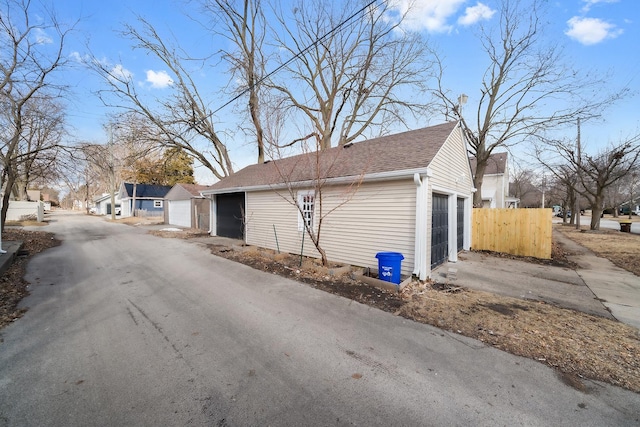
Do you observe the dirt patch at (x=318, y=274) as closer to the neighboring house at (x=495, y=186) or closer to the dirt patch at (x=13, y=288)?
the dirt patch at (x=13, y=288)

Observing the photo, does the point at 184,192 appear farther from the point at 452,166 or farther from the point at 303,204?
the point at 452,166

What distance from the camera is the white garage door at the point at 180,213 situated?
20.8 meters

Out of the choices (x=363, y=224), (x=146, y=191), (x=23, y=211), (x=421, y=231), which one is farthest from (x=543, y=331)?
(x=146, y=191)

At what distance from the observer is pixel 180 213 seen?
21891 mm

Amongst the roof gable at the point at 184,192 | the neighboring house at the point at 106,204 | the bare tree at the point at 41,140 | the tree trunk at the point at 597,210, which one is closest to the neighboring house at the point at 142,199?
the neighboring house at the point at 106,204

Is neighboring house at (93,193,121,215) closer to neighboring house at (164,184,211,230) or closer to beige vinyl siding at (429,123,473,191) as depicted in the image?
neighboring house at (164,184,211,230)

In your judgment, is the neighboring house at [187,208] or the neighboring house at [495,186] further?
the neighboring house at [495,186]

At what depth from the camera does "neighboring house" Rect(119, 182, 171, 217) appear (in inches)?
1319

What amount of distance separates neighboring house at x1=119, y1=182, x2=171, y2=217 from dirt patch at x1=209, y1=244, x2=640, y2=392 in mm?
34845

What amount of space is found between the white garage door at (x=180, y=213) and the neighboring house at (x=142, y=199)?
12312 mm

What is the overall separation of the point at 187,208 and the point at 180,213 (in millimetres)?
1510

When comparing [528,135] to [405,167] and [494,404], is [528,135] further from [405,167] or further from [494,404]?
[494,404]

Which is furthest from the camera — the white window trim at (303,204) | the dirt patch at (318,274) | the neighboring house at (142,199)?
the neighboring house at (142,199)

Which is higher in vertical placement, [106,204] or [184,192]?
[184,192]
